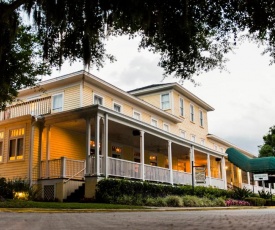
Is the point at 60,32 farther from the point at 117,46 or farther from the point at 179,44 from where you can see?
the point at 179,44

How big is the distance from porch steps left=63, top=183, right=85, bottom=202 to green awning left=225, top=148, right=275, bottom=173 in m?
18.4

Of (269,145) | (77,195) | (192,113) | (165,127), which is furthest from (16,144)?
(269,145)

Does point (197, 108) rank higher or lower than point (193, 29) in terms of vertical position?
higher

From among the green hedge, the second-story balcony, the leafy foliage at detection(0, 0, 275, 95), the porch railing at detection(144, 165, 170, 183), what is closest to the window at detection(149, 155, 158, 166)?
the porch railing at detection(144, 165, 170, 183)

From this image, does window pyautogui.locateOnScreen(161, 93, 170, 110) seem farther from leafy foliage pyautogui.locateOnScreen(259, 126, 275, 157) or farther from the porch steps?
leafy foliage pyautogui.locateOnScreen(259, 126, 275, 157)

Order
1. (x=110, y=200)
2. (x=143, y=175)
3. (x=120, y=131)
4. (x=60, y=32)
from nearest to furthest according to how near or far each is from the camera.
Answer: (x=60, y=32) → (x=110, y=200) → (x=143, y=175) → (x=120, y=131)

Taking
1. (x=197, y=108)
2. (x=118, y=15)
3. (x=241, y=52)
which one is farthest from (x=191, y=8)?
(x=197, y=108)

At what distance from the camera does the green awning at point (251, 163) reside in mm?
33094

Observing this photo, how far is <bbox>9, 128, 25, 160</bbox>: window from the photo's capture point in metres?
20.2

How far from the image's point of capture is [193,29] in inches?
313

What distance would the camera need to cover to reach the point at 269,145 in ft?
184

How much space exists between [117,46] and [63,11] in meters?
2.40

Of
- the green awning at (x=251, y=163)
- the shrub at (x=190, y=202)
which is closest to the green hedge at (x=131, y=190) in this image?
the shrub at (x=190, y=202)

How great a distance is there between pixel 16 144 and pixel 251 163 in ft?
70.6
